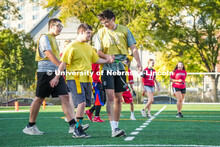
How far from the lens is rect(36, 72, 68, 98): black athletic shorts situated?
795 centimetres

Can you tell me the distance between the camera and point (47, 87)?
7.97 meters

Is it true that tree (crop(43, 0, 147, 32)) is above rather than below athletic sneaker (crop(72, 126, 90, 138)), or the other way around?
above

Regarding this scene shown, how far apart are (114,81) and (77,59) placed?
0.77m

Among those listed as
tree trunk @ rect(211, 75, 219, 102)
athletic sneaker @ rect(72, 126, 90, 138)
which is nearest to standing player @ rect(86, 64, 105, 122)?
athletic sneaker @ rect(72, 126, 90, 138)

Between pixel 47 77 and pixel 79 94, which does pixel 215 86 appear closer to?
pixel 47 77

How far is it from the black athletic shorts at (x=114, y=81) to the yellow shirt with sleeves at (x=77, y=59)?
11.3 inches

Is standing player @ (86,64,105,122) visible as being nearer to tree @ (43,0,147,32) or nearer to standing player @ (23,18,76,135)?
standing player @ (23,18,76,135)

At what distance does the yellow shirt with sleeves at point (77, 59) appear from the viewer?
24.4 feet

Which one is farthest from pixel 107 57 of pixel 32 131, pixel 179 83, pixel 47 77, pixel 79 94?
pixel 179 83

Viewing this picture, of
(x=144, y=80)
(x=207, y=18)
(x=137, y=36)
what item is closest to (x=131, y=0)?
(x=137, y=36)

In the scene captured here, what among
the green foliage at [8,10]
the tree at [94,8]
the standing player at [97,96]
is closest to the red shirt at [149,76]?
the standing player at [97,96]

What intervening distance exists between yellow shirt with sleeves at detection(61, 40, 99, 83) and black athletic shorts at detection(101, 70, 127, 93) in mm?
286

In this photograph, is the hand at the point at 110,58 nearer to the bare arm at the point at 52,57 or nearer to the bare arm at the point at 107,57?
the bare arm at the point at 107,57

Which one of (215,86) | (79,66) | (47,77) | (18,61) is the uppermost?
(18,61)
